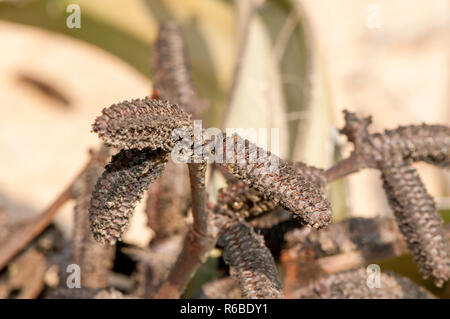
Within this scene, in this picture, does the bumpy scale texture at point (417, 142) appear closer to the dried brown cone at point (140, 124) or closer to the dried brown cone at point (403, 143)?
the dried brown cone at point (403, 143)

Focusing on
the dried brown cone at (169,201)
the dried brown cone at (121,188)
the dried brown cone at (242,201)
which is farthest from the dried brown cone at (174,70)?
the dried brown cone at (121,188)

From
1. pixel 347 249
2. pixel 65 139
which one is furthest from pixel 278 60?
pixel 65 139

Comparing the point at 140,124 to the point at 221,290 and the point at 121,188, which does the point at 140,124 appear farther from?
the point at 221,290

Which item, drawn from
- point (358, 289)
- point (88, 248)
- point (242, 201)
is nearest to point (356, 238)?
point (358, 289)
